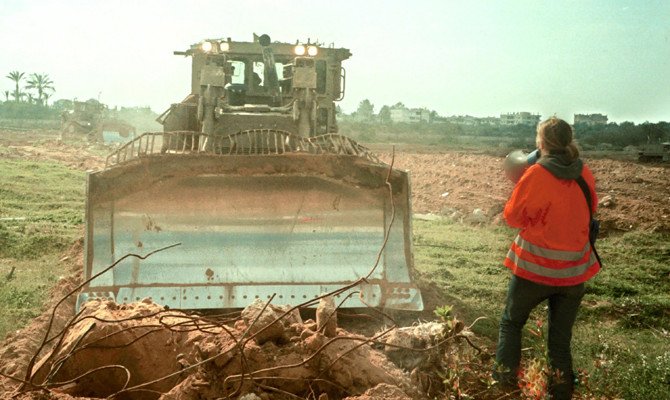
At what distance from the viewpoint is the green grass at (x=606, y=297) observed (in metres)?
4.98

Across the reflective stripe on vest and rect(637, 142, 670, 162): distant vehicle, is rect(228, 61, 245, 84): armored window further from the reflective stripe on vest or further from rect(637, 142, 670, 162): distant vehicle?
rect(637, 142, 670, 162): distant vehicle

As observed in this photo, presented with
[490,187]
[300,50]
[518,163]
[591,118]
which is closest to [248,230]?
[518,163]

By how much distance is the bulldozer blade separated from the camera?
566cm

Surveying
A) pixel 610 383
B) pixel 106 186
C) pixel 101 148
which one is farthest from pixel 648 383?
pixel 101 148

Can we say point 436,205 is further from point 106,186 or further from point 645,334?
point 106,186

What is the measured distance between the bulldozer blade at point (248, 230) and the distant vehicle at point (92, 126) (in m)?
35.9

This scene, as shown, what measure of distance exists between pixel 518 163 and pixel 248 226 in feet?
8.06

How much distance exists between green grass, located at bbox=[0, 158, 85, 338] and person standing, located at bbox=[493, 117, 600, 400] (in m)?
4.01

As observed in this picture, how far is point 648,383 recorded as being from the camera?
15.9ft

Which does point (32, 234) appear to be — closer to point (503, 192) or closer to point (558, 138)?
point (558, 138)

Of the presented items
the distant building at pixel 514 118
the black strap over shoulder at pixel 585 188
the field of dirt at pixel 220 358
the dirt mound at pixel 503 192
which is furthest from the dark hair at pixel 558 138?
the distant building at pixel 514 118

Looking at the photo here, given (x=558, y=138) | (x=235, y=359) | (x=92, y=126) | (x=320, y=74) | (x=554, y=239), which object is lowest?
(x=235, y=359)

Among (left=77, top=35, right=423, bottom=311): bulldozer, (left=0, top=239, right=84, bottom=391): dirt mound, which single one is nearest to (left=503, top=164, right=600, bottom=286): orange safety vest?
(left=77, top=35, right=423, bottom=311): bulldozer

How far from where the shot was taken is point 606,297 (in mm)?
7715
